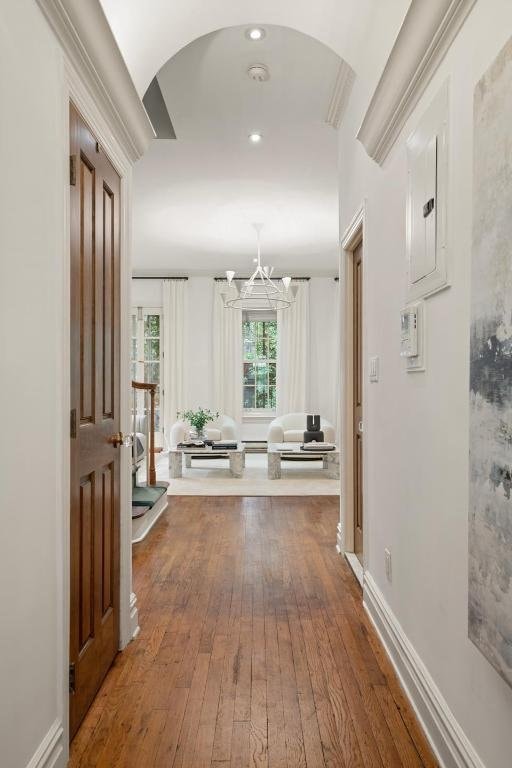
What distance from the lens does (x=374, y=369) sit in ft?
8.87

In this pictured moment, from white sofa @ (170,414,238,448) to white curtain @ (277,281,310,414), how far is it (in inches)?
41.1

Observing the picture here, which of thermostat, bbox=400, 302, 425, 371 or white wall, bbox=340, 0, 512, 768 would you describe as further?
thermostat, bbox=400, 302, 425, 371

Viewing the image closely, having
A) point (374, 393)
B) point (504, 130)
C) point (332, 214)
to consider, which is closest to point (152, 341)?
point (332, 214)

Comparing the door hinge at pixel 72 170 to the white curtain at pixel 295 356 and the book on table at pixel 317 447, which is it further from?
the white curtain at pixel 295 356

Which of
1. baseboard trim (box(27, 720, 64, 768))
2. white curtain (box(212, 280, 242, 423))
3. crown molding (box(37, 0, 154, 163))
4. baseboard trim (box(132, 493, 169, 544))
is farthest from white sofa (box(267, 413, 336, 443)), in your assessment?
baseboard trim (box(27, 720, 64, 768))

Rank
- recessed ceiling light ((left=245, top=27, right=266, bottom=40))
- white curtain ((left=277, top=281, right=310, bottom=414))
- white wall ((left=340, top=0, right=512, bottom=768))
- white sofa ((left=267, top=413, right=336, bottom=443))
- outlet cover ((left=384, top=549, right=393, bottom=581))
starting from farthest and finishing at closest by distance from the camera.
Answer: white curtain ((left=277, top=281, right=310, bottom=414)), white sofa ((left=267, top=413, right=336, bottom=443)), recessed ceiling light ((left=245, top=27, right=266, bottom=40)), outlet cover ((left=384, top=549, right=393, bottom=581)), white wall ((left=340, top=0, right=512, bottom=768))

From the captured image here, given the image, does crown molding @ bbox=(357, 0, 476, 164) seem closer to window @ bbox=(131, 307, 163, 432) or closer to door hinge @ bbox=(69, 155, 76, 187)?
door hinge @ bbox=(69, 155, 76, 187)

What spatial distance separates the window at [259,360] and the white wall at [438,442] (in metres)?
6.33

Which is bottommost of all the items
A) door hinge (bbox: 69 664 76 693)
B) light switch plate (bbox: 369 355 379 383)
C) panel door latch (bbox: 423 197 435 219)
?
door hinge (bbox: 69 664 76 693)

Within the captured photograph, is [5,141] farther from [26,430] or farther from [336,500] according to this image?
[336,500]

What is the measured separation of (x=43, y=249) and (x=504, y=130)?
1.19 metres

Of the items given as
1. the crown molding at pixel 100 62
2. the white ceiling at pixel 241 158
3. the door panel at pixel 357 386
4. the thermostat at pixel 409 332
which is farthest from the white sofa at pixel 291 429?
the crown molding at pixel 100 62

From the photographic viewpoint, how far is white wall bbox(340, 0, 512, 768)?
1.41 m

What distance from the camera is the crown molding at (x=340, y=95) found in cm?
312
